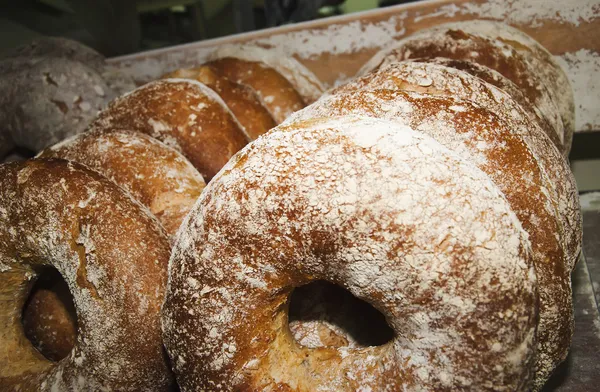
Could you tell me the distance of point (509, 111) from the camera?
46.8 inches

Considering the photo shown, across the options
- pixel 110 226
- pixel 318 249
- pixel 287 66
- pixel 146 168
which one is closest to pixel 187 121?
pixel 146 168

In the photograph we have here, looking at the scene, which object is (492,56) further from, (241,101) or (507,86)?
(241,101)

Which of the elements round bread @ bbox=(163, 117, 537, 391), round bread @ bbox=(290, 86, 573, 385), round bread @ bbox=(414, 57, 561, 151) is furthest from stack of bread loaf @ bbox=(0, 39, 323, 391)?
round bread @ bbox=(414, 57, 561, 151)

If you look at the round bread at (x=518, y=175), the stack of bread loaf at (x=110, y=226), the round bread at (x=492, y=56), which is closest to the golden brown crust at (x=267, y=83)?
the stack of bread loaf at (x=110, y=226)

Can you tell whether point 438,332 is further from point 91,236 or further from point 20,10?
point 20,10

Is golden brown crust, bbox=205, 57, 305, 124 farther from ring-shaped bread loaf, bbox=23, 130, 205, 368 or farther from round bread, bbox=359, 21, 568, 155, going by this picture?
ring-shaped bread loaf, bbox=23, 130, 205, 368

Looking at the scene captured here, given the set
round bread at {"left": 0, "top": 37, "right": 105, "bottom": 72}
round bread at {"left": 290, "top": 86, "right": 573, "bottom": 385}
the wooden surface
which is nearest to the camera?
round bread at {"left": 290, "top": 86, "right": 573, "bottom": 385}

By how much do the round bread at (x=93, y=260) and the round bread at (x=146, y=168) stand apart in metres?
0.11

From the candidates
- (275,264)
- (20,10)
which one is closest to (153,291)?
(275,264)

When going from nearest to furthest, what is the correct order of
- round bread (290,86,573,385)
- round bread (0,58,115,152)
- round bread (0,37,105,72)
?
1. round bread (290,86,573,385)
2. round bread (0,58,115,152)
3. round bread (0,37,105,72)

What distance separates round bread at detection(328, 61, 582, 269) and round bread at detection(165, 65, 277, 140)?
55 centimetres

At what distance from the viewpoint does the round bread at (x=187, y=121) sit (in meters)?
1.57

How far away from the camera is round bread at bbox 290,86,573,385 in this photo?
1.03 metres

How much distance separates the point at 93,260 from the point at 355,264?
66 cm
